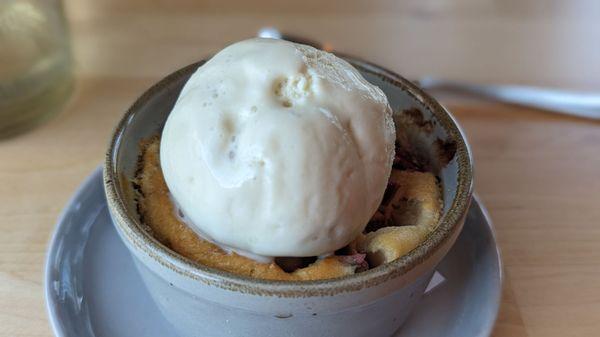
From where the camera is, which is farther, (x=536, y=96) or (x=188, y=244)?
(x=536, y=96)

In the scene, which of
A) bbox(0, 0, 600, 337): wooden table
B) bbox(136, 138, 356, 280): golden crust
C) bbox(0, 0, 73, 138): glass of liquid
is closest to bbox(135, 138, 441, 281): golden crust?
bbox(136, 138, 356, 280): golden crust

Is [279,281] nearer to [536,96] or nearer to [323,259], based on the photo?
[323,259]

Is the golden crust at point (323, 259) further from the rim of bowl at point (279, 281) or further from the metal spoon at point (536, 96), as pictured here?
the metal spoon at point (536, 96)

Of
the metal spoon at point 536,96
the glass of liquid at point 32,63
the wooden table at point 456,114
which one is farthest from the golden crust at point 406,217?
the glass of liquid at point 32,63

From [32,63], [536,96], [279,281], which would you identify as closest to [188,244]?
[279,281]

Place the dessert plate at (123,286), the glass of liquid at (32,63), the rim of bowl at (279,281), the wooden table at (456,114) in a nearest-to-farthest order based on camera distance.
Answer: the rim of bowl at (279,281)
the dessert plate at (123,286)
the wooden table at (456,114)
the glass of liquid at (32,63)

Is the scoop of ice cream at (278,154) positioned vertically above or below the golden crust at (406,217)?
above
